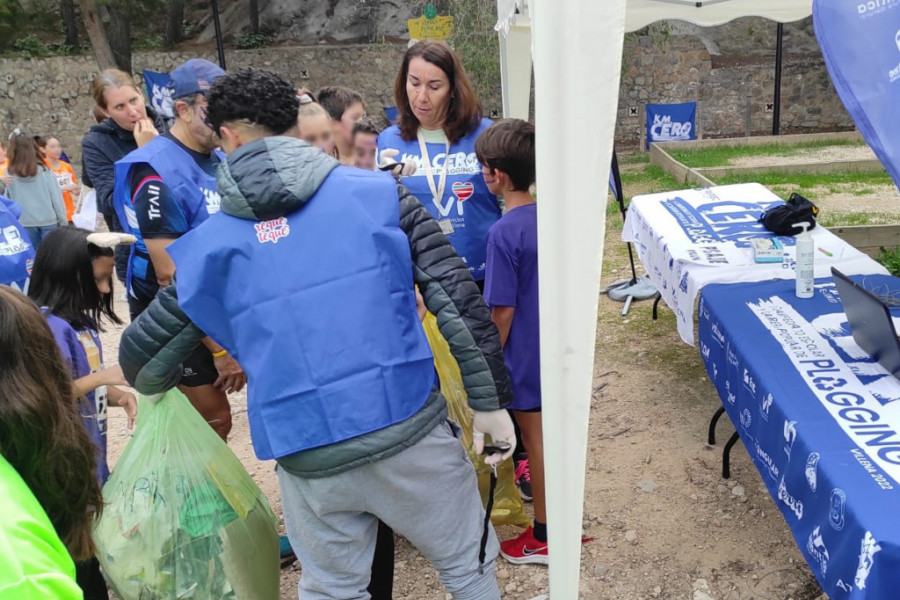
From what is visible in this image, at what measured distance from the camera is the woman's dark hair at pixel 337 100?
3051mm

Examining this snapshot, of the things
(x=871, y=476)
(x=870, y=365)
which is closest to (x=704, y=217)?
(x=870, y=365)

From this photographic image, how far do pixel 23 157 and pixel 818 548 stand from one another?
7688 millimetres

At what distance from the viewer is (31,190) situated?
715cm

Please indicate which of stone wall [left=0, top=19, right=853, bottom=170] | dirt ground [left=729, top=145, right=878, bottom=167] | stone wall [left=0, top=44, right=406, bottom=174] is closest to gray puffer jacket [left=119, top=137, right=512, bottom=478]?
dirt ground [left=729, top=145, right=878, bottom=167]

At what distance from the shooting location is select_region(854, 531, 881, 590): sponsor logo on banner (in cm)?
150

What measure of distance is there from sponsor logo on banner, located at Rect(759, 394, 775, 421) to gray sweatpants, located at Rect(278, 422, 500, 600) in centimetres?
98

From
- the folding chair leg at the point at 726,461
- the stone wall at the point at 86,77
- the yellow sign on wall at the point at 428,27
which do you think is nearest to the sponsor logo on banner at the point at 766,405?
the folding chair leg at the point at 726,461

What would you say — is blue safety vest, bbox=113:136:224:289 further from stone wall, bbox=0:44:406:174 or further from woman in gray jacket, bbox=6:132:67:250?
stone wall, bbox=0:44:406:174

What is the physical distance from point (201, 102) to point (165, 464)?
1.20m

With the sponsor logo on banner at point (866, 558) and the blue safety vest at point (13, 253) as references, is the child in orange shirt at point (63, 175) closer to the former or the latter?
the blue safety vest at point (13, 253)

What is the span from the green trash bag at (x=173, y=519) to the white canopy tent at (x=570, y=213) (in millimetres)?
1036

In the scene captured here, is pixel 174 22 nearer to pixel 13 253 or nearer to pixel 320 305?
pixel 13 253

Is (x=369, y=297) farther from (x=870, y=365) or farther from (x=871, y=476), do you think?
(x=870, y=365)

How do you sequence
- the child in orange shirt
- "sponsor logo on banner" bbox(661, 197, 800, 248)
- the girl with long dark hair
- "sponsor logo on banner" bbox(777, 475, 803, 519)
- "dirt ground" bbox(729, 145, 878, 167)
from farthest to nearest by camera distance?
"dirt ground" bbox(729, 145, 878, 167)
the child in orange shirt
"sponsor logo on banner" bbox(661, 197, 800, 248)
"sponsor logo on banner" bbox(777, 475, 803, 519)
the girl with long dark hair
